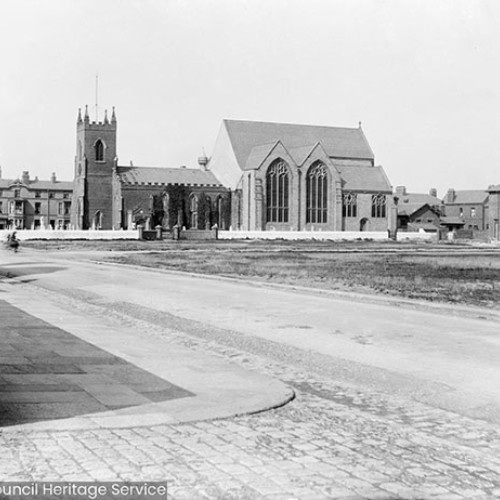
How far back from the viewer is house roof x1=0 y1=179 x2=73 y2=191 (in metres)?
135

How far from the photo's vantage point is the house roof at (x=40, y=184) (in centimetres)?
13488

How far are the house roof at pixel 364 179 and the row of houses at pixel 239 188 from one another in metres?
0.13

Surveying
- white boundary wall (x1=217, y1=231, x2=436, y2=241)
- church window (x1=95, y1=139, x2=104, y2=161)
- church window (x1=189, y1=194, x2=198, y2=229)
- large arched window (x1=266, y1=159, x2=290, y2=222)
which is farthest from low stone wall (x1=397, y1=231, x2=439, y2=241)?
church window (x1=95, y1=139, x2=104, y2=161)

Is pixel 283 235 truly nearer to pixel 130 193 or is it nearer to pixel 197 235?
pixel 197 235

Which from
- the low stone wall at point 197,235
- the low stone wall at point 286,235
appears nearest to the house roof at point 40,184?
the low stone wall at point 197,235

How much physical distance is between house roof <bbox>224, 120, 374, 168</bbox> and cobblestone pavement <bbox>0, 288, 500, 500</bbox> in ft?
327

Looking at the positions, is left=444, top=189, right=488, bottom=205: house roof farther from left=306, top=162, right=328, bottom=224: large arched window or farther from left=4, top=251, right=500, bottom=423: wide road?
left=4, top=251, right=500, bottom=423: wide road

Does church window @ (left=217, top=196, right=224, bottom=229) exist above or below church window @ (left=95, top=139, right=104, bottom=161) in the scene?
below

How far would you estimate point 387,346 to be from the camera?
40.1 ft

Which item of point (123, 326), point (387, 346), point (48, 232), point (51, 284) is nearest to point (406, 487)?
point (387, 346)

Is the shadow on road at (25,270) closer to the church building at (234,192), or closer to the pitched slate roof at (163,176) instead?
the church building at (234,192)

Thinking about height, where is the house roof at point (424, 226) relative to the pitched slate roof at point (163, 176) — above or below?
below

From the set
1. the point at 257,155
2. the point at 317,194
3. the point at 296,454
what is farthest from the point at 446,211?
the point at 296,454

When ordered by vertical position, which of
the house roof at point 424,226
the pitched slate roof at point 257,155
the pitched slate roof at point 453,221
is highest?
the pitched slate roof at point 257,155
